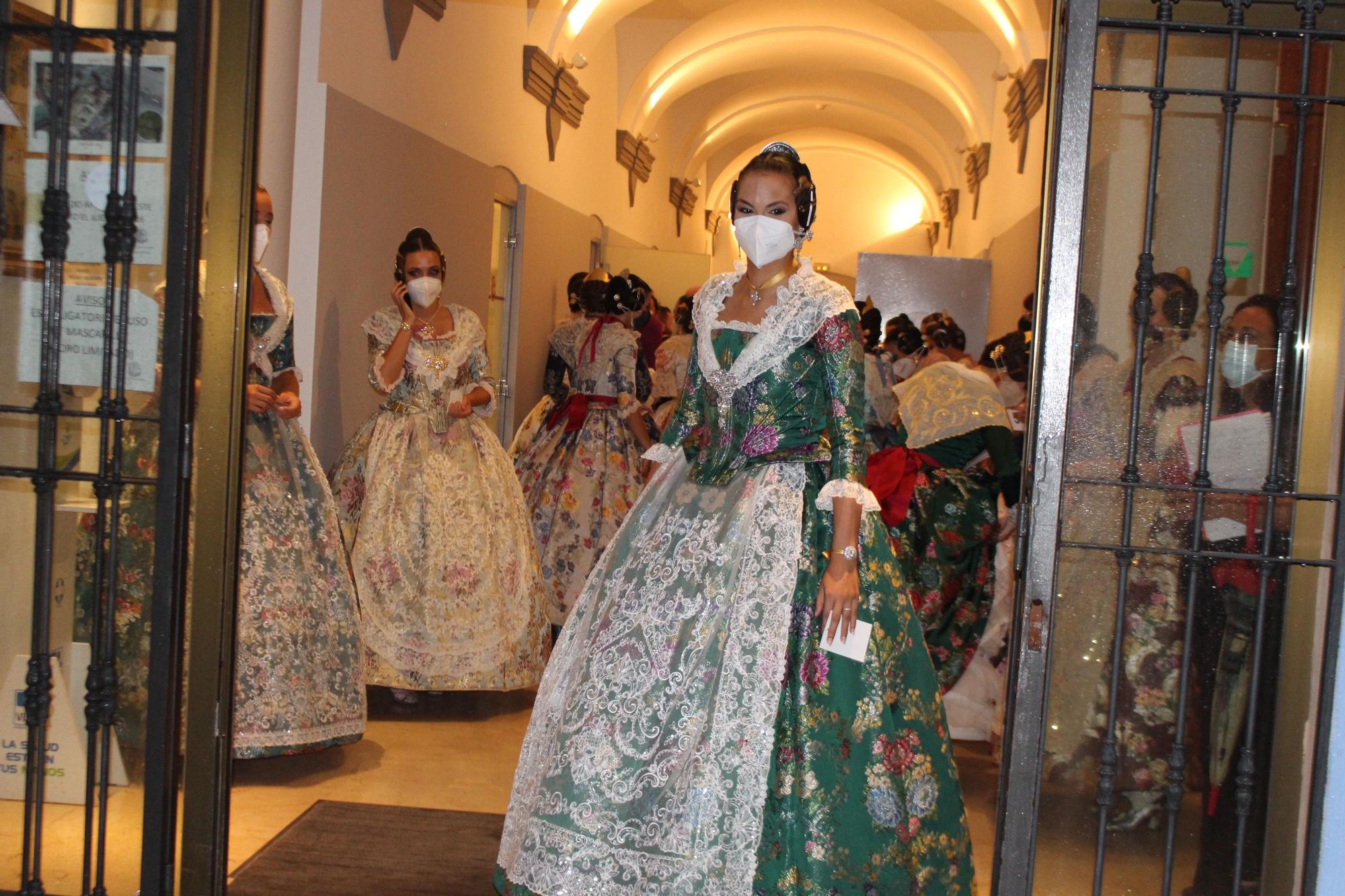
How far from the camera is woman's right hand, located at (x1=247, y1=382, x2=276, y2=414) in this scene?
401cm

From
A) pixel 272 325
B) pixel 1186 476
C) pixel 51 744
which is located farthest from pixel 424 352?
pixel 1186 476

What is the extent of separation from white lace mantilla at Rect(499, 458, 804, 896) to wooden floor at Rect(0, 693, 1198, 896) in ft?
1.99

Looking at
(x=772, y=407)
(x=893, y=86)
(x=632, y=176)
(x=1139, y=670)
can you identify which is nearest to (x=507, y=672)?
(x=772, y=407)

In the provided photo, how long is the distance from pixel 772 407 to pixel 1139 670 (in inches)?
37.2

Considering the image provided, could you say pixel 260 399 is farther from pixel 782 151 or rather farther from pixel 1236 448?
pixel 1236 448

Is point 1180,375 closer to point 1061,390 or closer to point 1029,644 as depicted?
point 1061,390

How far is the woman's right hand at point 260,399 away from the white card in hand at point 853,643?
199cm

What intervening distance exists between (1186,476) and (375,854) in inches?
85.7

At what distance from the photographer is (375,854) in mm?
3496

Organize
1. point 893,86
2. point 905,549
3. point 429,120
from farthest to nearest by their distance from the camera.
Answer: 1. point 893,86
2. point 429,120
3. point 905,549

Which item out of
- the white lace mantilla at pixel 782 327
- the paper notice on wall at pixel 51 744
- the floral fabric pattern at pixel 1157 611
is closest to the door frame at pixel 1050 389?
the floral fabric pattern at pixel 1157 611

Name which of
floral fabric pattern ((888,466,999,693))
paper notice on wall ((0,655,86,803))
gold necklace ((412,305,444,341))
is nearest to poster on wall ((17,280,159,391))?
paper notice on wall ((0,655,86,803))

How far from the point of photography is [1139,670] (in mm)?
2631

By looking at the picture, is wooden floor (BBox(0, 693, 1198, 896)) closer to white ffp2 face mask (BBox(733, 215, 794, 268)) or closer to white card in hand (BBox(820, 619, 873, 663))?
white card in hand (BBox(820, 619, 873, 663))
